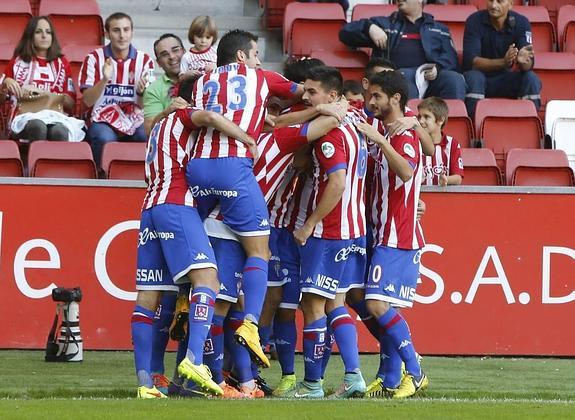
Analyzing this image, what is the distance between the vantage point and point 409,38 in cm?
1350

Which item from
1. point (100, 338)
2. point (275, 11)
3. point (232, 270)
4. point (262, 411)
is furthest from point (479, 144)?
point (262, 411)

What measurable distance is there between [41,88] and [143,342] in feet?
14.9

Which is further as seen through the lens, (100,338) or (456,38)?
(456,38)

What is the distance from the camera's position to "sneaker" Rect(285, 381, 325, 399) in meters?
8.78

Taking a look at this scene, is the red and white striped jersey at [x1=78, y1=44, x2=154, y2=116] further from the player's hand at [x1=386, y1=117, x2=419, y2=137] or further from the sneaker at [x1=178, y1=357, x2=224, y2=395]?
the sneaker at [x1=178, y1=357, x2=224, y2=395]

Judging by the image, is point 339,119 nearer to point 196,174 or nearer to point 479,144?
point 196,174

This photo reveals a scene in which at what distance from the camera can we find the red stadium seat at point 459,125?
12.8m

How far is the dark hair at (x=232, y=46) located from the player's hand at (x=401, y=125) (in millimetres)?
1041

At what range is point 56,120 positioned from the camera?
40.5ft

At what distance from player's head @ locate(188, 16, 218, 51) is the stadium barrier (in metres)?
1.66

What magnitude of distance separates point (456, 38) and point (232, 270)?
6664mm

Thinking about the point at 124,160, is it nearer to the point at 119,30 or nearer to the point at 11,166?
the point at 11,166

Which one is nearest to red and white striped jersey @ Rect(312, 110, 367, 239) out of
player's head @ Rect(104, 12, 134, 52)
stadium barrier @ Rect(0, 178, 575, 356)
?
stadium barrier @ Rect(0, 178, 575, 356)

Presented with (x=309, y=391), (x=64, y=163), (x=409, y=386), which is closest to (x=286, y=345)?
(x=309, y=391)
